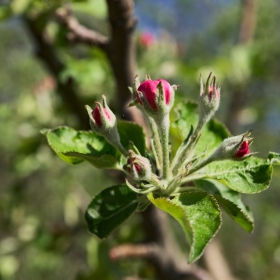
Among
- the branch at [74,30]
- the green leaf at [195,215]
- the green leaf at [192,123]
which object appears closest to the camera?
the green leaf at [195,215]

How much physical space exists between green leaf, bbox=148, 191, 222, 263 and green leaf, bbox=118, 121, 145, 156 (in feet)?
0.46

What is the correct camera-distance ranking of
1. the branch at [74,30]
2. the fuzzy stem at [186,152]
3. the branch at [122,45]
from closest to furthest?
the fuzzy stem at [186,152], the branch at [122,45], the branch at [74,30]

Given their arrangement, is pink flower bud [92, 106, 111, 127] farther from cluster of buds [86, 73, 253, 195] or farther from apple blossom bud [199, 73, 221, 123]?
apple blossom bud [199, 73, 221, 123]

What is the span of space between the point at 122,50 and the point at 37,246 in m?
1.01

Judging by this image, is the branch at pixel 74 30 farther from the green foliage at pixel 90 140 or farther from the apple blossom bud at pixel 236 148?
the apple blossom bud at pixel 236 148

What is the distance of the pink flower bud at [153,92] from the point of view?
0.51 meters

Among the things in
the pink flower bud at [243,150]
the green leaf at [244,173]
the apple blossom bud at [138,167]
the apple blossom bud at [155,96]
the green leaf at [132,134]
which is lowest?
the green leaf at [244,173]

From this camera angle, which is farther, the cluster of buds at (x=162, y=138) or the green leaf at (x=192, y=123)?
the green leaf at (x=192, y=123)

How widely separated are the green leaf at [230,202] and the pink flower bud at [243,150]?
60 mm

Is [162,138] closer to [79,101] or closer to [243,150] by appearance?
[243,150]

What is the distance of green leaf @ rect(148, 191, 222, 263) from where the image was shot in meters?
0.44

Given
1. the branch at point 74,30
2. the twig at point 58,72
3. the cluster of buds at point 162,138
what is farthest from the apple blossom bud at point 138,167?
the twig at point 58,72

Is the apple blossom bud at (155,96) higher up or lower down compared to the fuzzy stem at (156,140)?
higher up

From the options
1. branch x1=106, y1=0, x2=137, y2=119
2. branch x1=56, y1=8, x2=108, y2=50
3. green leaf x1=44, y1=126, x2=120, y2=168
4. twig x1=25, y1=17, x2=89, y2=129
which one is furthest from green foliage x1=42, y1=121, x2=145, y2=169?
twig x1=25, y1=17, x2=89, y2=129
